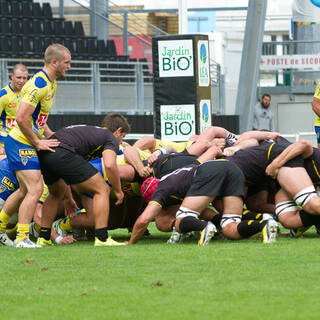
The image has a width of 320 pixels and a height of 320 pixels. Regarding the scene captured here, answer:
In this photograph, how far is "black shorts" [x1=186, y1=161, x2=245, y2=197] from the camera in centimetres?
861

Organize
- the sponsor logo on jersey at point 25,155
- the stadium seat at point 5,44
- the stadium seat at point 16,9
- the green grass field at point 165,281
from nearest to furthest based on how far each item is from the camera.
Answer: the green grass field at point 165,281 < the sponsor logo on jersey at point 25,155 < the stadium seat at point 5,44 < the stadium seat at point 16,9

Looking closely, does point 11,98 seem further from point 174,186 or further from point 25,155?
point 174,186

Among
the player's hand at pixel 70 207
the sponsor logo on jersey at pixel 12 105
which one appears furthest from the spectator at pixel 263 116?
the player's hand at pixel 70 207

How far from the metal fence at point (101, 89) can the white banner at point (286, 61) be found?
17.0ft

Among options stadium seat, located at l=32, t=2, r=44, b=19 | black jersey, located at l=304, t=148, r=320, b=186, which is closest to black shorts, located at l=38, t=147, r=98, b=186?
black jersey, located at l=304, t=148, r=320, b=186

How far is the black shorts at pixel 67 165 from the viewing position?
8781mm

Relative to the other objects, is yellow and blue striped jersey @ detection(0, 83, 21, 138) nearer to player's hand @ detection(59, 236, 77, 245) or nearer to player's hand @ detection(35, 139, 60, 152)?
player's hand @ detection(59, 236, 77, 245)

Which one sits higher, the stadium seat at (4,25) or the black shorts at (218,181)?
the stadium seat at (4,25)

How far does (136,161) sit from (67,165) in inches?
37.9

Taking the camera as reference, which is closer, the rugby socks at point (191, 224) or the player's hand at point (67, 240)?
the rugby socks at point (191, 224)

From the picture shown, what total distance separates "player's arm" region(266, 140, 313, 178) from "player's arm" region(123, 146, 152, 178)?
4.12 ft

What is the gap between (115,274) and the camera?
6871mm

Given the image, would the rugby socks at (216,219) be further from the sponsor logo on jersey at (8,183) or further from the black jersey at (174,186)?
the sponsor logo on jersey at (8,183)

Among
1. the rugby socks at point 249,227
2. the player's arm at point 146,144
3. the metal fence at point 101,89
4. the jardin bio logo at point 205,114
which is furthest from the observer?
the metal fence at point 101,89
